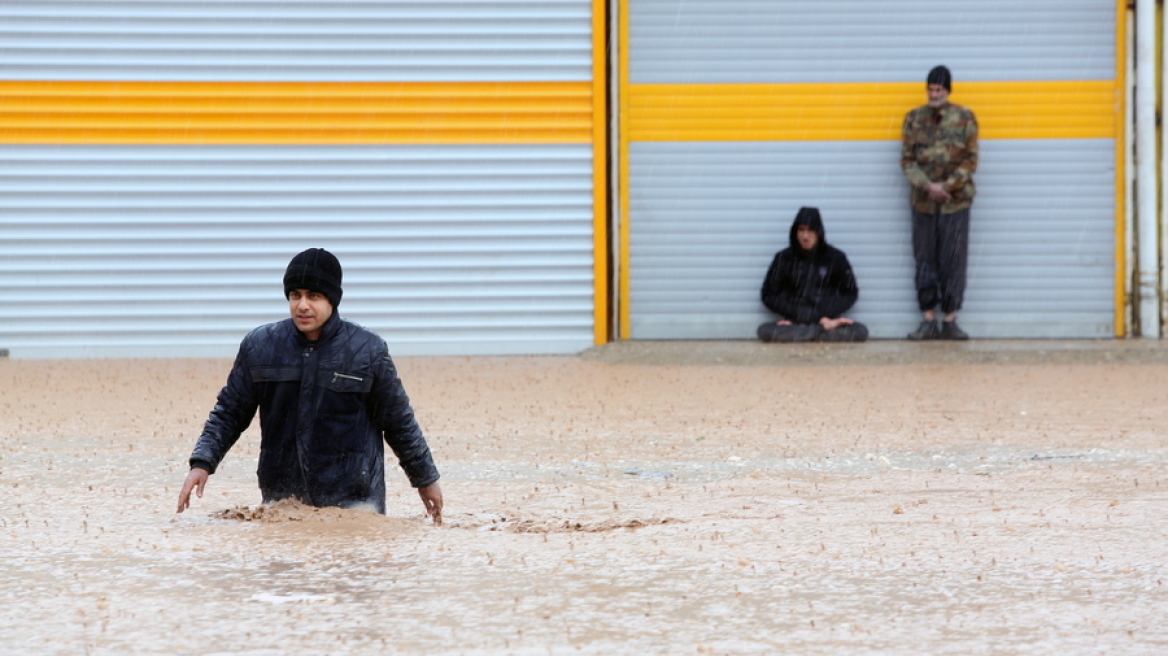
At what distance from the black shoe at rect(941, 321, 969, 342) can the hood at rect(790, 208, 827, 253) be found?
1.22 metres

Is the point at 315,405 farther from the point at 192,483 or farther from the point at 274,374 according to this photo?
the point at 192,483

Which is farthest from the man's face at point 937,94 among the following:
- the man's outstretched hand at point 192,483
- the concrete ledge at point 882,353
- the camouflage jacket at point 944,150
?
the man's outstretched hand at point 192,483

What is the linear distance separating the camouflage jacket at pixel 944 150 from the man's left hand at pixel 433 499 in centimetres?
792

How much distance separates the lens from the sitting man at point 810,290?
496 inches

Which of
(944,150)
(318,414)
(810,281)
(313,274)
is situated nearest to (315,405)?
(318,414)

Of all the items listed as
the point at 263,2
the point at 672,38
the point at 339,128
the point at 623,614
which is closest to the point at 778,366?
the point at 672,38

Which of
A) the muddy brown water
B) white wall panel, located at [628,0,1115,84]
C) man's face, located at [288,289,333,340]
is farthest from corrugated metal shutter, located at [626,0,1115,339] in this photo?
man's face, located at [288,289,333,340]

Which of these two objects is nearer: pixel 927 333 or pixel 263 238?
pixel 263 238

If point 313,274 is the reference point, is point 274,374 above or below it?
below

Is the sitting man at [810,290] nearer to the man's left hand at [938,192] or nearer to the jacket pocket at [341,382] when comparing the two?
the man's left hand at [938,192]

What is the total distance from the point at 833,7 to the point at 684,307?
2.77 metres

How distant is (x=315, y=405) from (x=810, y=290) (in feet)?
25.9

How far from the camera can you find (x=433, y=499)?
5.42m

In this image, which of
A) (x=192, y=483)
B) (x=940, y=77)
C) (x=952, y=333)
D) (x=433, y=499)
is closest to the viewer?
(x=192, y=483)
